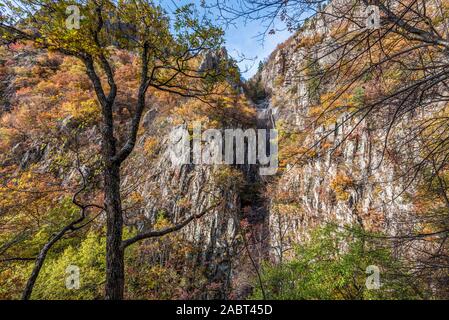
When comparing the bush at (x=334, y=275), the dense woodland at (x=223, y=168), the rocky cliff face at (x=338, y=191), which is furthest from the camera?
the rocky cliff face at (x=338, y=191)

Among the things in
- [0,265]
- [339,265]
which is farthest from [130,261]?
[339,265]

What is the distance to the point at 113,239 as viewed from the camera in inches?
99.6

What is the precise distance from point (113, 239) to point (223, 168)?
11635mm

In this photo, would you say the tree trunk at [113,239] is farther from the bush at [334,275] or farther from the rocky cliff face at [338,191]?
the rocky cliff face at [338,191]

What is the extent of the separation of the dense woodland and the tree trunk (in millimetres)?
15

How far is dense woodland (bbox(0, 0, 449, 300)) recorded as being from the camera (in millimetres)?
2354

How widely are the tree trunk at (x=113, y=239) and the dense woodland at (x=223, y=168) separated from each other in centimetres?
1

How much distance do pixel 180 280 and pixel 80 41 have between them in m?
9.28

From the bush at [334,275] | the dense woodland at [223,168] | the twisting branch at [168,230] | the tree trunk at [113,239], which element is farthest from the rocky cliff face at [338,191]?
the tree trunk at [113,239]

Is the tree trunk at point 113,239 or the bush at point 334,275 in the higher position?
the tree trunk at point 113,239

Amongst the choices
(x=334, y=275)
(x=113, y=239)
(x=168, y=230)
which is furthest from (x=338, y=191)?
(x=113, y=239)

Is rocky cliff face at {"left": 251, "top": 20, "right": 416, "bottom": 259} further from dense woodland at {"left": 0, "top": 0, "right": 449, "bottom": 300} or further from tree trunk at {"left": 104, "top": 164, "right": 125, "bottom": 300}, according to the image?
tree trunk at {"left": 104, "top": 164, "right": 125, "bottom": 300}

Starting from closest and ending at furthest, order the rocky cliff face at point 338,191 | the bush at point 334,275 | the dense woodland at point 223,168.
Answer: the dense woodland at point 223,168 → the bush at point 334,275 → the rocky cliff face at point 338,191

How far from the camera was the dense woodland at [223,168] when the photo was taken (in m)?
2.35
